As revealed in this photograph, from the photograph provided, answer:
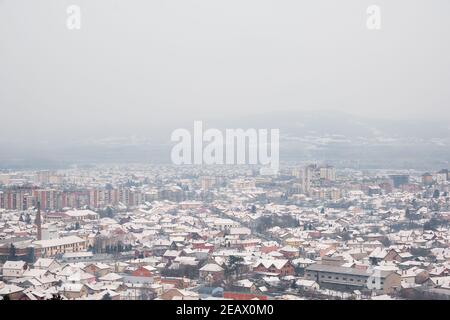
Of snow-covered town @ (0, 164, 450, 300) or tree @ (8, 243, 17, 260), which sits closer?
snow-covered town @ (0, 164, 450, 300)

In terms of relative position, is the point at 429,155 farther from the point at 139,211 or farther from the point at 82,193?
the point at 82,193

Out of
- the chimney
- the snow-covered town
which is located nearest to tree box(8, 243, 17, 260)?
the snow-covered town

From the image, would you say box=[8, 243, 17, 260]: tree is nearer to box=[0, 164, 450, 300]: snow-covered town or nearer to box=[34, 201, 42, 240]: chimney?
box=[0, 164, 450, 300]: snow-covered town

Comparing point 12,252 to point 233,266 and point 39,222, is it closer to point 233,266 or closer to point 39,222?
point 39,222

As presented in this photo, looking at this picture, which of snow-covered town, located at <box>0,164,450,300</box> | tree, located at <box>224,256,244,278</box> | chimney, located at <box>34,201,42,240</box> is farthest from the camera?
chimney, located at <box>34,201,42,240</box>

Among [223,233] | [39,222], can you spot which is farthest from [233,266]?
[39,222]

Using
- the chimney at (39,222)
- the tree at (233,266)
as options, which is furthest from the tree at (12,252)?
the tree at (233,266)

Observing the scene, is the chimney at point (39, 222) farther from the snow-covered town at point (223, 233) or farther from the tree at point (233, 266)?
the tree at point (233, 266)
